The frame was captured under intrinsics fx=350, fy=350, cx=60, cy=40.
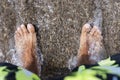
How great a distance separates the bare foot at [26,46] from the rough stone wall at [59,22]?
0.03m

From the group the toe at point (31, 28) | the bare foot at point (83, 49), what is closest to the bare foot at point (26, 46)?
the toe at point (31, 28)

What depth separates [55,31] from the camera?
1653mm

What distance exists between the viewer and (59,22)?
5.38 feet

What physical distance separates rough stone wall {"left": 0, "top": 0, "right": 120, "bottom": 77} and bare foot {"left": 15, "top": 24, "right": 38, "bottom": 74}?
28 mm

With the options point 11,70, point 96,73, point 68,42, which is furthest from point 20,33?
point 96,73

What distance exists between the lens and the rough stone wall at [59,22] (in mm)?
1604

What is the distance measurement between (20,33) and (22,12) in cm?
11

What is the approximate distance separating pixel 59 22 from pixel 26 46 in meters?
0.21

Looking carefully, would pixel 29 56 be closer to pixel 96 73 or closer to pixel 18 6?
pixel 18 6

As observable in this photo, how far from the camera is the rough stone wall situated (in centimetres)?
160

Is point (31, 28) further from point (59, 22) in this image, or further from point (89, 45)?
point (89, 45)

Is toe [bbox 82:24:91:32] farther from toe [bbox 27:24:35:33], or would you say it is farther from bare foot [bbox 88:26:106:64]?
toe [bbox 27:24:35:33]

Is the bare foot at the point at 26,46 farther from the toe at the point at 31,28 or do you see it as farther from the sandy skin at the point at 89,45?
the sandy skin at the point at 89,45

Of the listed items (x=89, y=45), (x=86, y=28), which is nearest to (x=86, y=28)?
(x=86, y=28)
